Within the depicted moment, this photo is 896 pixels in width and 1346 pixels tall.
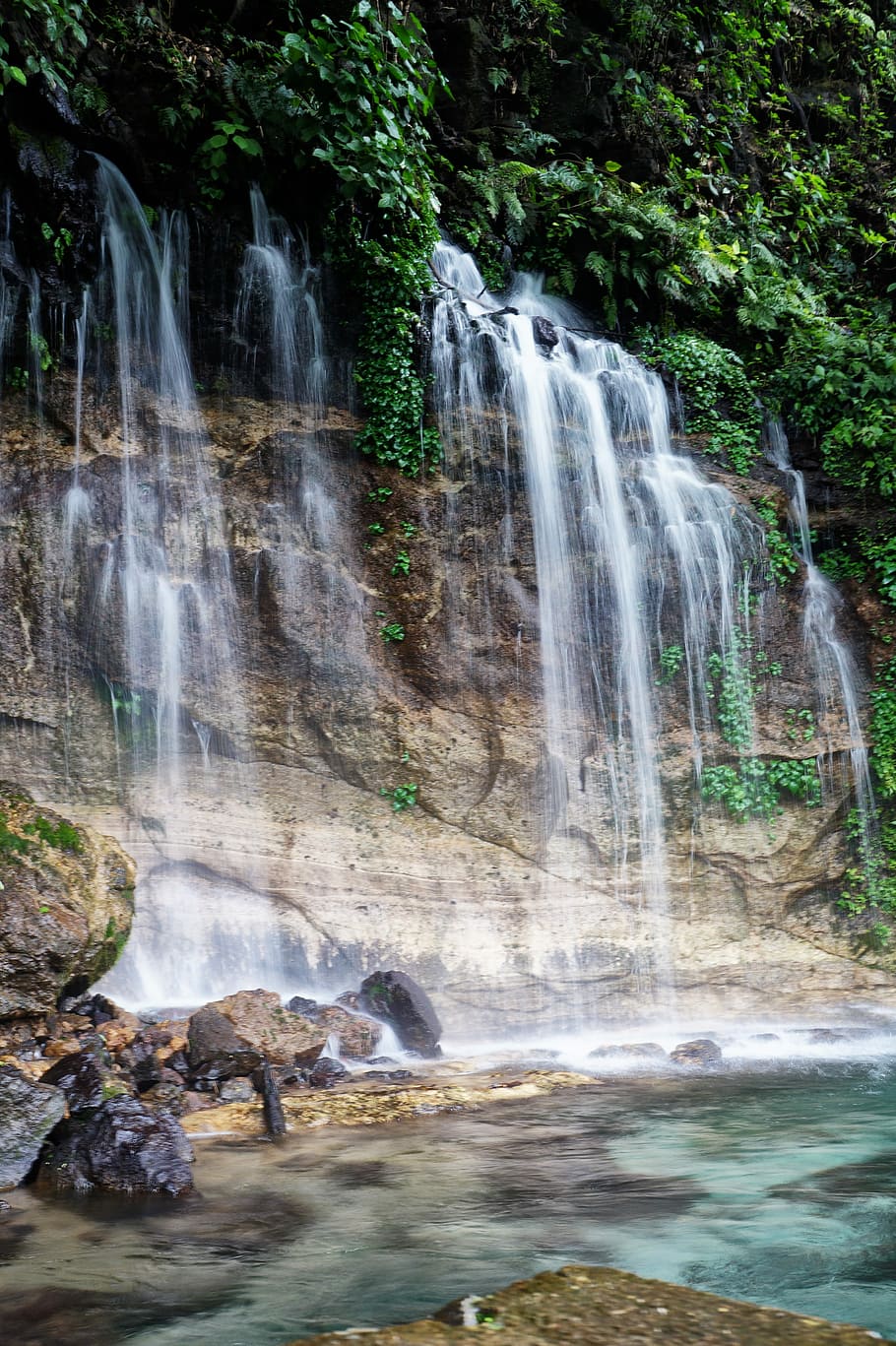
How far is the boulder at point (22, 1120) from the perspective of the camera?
5375 mm

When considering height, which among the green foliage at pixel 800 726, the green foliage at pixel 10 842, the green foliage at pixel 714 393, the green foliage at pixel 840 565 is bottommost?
the green foliage at pixel 10 842

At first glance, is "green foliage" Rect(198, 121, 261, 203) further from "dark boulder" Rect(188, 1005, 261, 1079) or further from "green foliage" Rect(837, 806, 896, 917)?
"green foliage" Rect(837, 806, 896, 917)

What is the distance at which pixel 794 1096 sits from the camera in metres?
7.70

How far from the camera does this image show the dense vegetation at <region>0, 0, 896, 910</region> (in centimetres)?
1109

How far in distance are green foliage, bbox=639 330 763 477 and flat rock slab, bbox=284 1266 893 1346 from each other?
10.8 m

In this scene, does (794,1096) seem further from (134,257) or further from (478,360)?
(134,257)

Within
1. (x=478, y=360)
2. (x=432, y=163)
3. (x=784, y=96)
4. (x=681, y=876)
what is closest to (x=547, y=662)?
(x=681, y=876)

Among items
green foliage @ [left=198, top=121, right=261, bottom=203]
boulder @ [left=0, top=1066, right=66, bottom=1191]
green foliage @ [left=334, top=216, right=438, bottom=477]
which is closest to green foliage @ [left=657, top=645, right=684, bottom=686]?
green foliage @ [left=334, top=216, right=438, bottom=477]

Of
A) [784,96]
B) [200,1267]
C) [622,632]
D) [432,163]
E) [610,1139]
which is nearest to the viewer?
[200,1267]

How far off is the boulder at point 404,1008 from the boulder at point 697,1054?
7.22 feet

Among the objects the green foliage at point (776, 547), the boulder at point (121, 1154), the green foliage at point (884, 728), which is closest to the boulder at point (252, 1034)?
the boulder at point (121, 1154)

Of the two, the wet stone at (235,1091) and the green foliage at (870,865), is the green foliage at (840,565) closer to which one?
the green foliage at (870,865)

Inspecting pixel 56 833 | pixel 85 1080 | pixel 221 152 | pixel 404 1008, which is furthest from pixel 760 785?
pixel 221 152

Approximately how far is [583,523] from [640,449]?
137 centimetres
